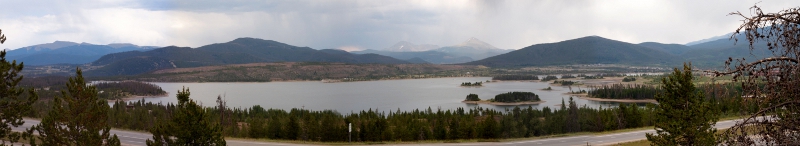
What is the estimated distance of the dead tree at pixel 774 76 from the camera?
464 cm

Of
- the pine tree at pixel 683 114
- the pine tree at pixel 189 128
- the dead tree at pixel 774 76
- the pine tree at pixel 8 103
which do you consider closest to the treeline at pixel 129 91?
the pine tree at pixel 8 103

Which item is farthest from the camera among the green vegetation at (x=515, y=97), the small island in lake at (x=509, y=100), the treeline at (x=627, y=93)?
the green vegetation at (x=515, y=97)

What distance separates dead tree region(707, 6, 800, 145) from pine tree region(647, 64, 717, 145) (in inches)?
413

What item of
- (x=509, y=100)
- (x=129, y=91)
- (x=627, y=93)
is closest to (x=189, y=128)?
(x=509, y=100)

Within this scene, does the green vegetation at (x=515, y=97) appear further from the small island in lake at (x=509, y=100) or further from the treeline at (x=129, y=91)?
the treeline at (x=129, y=91)

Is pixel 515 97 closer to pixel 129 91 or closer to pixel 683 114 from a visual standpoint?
pixel 683 114

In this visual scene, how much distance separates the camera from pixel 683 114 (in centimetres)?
1505

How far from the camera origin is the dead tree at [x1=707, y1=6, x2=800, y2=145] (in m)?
4.64

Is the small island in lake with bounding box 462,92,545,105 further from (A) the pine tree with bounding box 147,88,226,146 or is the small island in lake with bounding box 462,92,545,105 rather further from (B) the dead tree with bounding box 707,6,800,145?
(B) the dead tree with bounding box 707,6,800,145

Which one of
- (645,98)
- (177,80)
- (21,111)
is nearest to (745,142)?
(21,111)

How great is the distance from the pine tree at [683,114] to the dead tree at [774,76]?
1049 centimetres

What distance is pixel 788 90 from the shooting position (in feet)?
15.7

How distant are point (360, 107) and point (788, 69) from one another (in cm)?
7164

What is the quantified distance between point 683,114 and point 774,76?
447 inches
